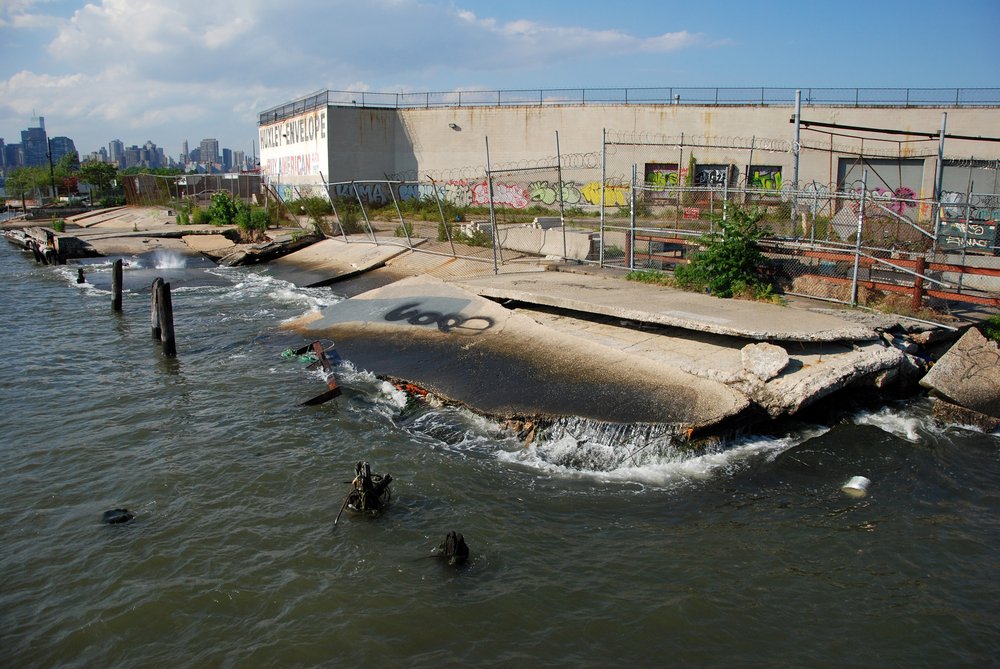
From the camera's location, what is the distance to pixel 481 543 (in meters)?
6.85

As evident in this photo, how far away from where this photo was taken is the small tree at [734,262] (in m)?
12.8

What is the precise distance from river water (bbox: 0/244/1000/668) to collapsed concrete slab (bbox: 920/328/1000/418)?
1.31ft

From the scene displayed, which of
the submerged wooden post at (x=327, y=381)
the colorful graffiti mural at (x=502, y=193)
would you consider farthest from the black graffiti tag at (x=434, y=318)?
the colorful graffiti mural at (x=502, y=193)

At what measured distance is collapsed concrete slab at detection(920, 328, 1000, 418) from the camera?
30.9 feet

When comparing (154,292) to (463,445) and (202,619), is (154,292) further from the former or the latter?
(202,619)

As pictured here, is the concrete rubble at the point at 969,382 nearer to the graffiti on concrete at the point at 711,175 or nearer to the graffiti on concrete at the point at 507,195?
the graffiti on concrete at the point at 711,175

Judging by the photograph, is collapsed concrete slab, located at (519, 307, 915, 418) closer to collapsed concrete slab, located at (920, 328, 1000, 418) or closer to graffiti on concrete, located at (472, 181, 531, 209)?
collapsed concrete slab, located at (920, 328, 1000, 418)

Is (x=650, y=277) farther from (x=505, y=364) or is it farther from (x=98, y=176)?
(x=98, y=176)

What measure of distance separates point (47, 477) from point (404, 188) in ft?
98.7

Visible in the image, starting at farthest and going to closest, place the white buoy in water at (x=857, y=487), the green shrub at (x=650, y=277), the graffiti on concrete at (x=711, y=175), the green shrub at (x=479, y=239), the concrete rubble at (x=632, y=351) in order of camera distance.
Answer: the graffiti on concrete at (x=711, y=175)
the green shrub at (x=479, y=239)
the green shrub at (x=650, y=277)
the concrete rubble at (x=632, y=351)
the white buoy in water at (x=857, y=487)

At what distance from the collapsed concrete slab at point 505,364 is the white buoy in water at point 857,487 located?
4.42 feet

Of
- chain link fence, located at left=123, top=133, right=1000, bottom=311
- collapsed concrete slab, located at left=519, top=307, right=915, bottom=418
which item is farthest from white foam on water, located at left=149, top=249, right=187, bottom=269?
collapsed concrete slab, located at left=519, top=307, right=915, bottom=418

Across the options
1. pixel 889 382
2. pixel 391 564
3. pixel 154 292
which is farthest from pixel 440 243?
pixel 391 564

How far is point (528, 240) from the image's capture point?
62.0ft
